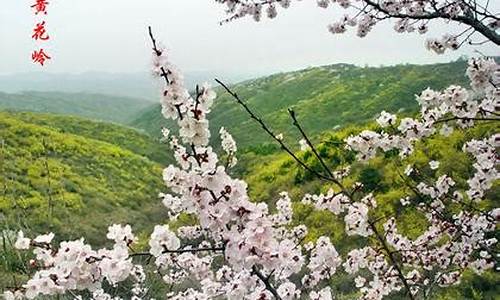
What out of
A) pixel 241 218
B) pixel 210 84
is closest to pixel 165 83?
pixel 210 84

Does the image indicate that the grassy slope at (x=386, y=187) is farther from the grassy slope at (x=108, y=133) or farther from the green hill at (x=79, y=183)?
the grassy slope at (x=108, y=133)

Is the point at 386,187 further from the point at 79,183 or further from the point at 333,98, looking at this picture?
the point at 333,98

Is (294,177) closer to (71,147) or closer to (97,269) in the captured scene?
(71,147)

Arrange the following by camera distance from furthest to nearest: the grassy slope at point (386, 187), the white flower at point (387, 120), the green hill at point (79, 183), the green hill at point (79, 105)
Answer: the green hill at point (79, 105) < the green hill at point (79, 183) < the grassy slope at point (386, 187) < the white flower at point (387, 120)

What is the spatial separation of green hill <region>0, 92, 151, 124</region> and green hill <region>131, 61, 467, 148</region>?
203ft

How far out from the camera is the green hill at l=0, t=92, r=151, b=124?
12794 centimetres

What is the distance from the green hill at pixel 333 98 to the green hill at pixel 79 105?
6176cm

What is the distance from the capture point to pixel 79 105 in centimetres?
15250

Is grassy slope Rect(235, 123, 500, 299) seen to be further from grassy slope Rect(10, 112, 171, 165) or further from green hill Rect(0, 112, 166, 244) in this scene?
grassy slope Rect(10, 112, 171, 165)

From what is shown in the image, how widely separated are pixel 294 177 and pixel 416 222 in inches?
365

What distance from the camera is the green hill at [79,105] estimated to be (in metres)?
128

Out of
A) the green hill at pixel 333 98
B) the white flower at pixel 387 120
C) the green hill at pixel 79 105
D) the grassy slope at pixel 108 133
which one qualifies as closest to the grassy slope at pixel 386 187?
the white flower at pixel 387 120

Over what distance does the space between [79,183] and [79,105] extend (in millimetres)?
129865

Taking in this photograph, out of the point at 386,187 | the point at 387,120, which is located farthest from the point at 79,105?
the point at 387,120
